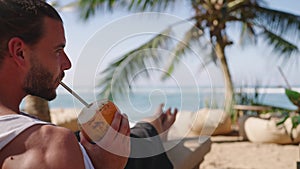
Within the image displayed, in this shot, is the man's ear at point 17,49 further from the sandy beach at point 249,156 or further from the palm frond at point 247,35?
the palm frond at point 247,35

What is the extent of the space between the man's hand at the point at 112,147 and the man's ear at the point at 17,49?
0.21m

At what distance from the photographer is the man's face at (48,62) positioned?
0.65 meters

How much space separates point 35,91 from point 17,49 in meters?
0.08

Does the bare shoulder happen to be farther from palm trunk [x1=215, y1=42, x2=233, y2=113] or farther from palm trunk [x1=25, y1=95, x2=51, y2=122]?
palm trunk [x1=215, y1=42, x2=233, y2=113]

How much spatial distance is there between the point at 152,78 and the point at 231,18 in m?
5.55

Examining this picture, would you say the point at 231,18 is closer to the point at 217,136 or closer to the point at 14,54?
the point at 217,136

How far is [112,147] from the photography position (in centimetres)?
72

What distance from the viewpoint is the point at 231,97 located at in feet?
21.1

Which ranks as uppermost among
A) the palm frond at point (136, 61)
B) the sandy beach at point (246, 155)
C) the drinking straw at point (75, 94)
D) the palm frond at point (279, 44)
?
the drinking straw at point (75, 94)

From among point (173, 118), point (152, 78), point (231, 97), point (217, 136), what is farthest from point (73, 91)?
point (231, 97)

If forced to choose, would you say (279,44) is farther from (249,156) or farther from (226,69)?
(249,156)

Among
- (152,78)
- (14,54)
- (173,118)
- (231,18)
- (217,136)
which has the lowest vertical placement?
(217,136)

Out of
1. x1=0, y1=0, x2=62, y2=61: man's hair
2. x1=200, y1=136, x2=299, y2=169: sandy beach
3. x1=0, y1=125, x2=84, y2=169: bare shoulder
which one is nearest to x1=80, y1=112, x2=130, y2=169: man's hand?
x1=0, y1=125, x2=84, y2=169: bare shoulder

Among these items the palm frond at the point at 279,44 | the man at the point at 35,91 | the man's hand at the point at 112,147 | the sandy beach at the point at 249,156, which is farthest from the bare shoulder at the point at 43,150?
the palm frond at the point at 279,44
